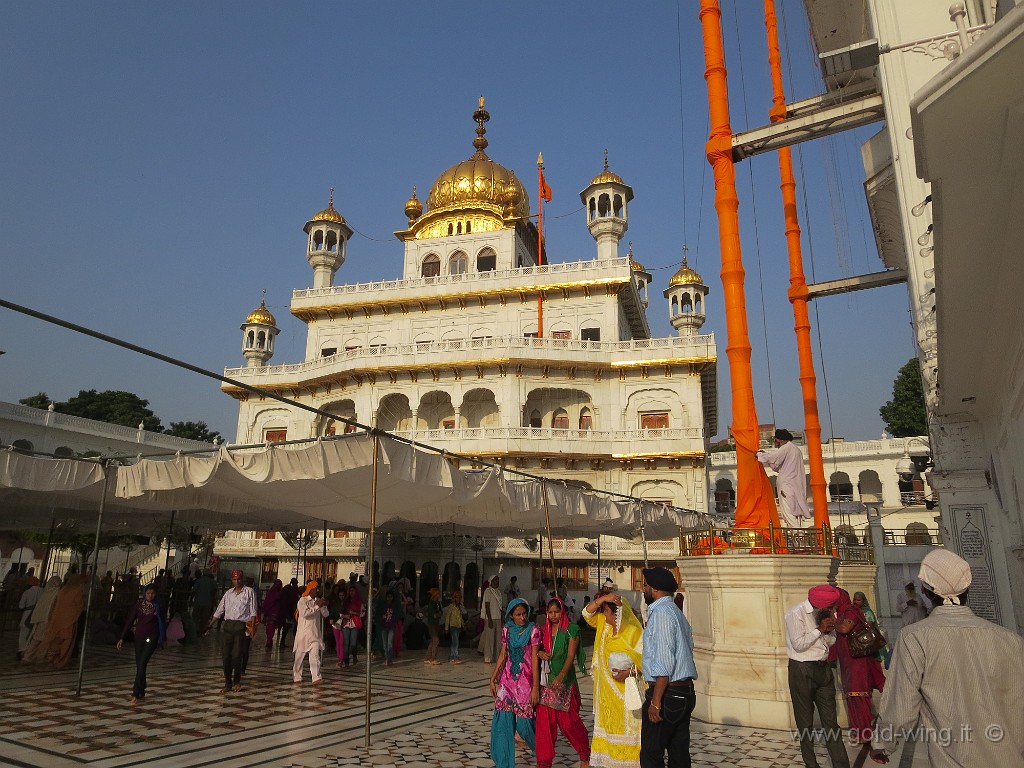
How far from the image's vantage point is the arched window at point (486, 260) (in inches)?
1348

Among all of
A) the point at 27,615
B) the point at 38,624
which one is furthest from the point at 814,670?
the point at 27,615

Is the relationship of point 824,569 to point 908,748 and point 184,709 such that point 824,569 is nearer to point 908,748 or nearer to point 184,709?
point 908,748

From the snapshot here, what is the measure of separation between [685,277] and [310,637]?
27.7m

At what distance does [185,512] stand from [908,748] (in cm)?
1407

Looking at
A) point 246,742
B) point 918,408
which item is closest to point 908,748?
point 246,742

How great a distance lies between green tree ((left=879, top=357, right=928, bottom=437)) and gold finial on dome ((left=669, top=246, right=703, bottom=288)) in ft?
58.7

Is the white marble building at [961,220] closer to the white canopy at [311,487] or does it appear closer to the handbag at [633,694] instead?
the handbag at [633,694]

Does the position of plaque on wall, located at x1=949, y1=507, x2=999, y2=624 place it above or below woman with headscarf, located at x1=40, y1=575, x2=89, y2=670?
above

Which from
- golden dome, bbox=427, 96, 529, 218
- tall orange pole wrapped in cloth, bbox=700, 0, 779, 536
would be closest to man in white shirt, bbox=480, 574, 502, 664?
tall orange pole wrapped in cloth, bbox=700, 0, 779, 536

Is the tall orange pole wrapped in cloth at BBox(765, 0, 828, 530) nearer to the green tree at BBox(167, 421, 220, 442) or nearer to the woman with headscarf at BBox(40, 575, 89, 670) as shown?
the woman with headscarf at BBox(40, 575, 89, 670)

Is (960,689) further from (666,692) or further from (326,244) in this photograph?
(326,244)

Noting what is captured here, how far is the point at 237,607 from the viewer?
28.1ft

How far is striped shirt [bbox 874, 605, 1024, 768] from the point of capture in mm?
2480

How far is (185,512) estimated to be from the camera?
15.0 metres
